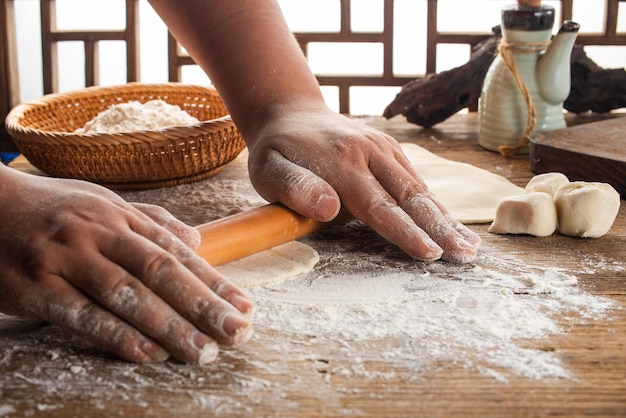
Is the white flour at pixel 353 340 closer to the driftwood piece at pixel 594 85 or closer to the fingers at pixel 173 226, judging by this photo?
the fingers at pixel 173 226

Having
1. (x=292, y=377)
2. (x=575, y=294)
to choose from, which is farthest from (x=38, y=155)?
(x=575, y=294)

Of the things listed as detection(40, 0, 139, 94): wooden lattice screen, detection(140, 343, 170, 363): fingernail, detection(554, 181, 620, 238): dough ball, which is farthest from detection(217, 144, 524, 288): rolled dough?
detection(40, 0, 139, 94): wooden lattice screen

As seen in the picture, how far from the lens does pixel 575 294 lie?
38.7 inches

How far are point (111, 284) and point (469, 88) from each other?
4.31 feet

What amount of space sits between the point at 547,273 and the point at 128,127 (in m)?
0.83

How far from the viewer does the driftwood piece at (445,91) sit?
191 centimetres

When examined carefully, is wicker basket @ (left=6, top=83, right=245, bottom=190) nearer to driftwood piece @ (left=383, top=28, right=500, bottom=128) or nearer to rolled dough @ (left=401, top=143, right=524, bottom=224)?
rolled dough @ (left=401, top=143, right=524, bottom=224)

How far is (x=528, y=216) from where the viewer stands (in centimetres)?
118

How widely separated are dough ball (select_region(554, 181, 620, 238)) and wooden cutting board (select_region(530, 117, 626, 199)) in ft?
0.58

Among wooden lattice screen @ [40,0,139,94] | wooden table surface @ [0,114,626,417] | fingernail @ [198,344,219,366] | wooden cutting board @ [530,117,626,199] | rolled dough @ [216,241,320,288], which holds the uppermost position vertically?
wooden lattice screen @ [40,0,139,94]

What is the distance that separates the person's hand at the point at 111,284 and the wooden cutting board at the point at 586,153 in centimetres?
83

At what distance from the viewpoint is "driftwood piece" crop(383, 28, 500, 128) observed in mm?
1905

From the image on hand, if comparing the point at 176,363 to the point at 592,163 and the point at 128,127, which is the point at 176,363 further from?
the point at 592,163

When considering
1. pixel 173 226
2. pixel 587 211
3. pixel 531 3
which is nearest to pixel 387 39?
pixel 531 3
